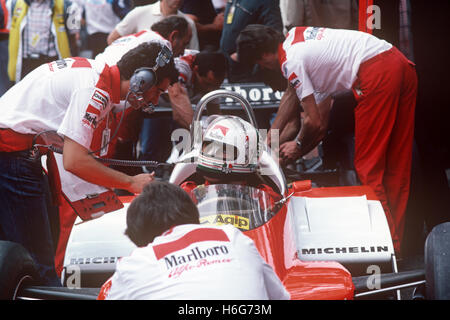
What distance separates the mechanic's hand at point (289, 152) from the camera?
201 inches

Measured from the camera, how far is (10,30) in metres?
7.37

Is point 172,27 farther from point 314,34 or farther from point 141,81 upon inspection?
point 141,81

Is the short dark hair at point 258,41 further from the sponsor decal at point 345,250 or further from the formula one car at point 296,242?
the sponsor decal at point 345,250

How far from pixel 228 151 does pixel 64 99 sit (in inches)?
37.6

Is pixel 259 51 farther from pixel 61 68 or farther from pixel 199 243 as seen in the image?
pixel 199 243

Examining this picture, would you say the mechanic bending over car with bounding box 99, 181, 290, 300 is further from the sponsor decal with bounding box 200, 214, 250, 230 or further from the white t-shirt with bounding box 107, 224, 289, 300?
the sponsor decal with bounding box 200, 214, 250, 230

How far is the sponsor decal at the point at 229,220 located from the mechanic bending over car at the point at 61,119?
0.52 metres

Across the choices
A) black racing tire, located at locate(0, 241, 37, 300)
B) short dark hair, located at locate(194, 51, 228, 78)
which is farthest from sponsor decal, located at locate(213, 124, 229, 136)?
short dark hair, located at locate(194, 51, 228, 78)

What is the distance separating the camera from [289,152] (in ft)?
16.8

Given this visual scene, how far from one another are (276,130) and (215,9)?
10.1 feet

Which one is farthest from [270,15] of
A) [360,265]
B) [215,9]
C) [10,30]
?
[360,265]

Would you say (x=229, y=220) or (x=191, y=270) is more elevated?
(x=191, y=270)

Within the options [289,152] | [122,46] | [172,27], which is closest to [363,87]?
[289,152]
